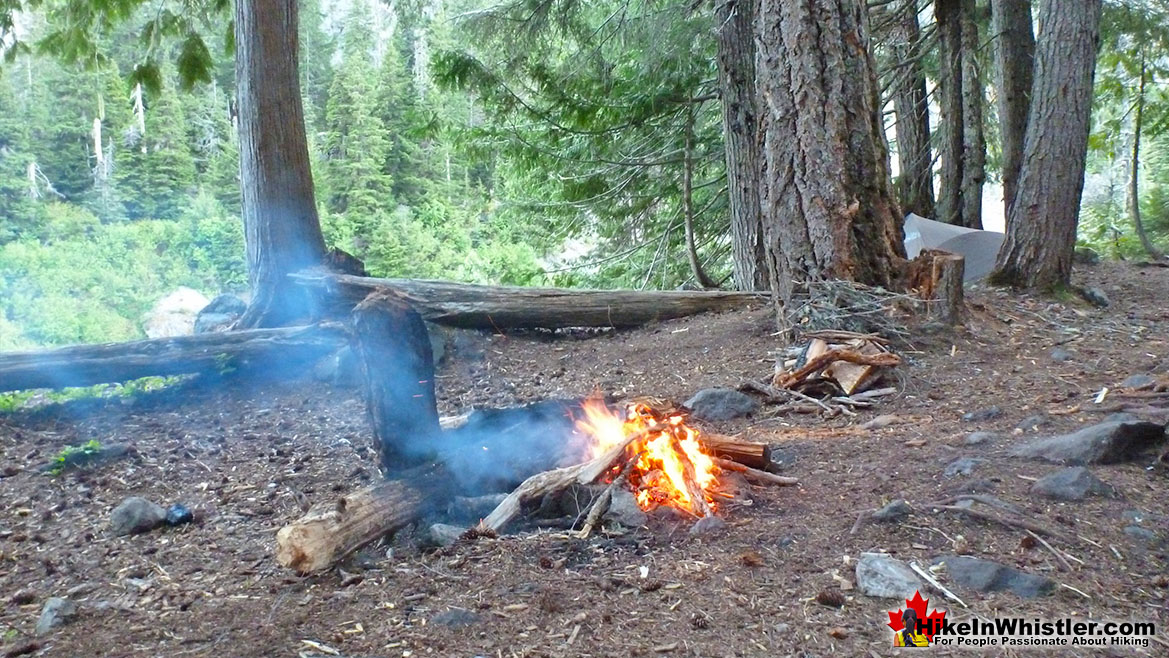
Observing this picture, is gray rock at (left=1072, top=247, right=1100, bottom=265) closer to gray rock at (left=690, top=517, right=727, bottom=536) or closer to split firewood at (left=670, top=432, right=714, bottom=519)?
split firewood at (left=670, top=432, right=714, bottom=519)

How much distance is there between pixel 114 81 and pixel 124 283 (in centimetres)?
780

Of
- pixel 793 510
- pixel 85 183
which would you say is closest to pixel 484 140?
pixel 793 510

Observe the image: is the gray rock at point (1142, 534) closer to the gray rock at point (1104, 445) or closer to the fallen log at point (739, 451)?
the gray rock at point (1104, 445)

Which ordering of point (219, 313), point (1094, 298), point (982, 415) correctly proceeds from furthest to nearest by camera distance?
point (219, 313), point (1094, 298), point (982, 415)

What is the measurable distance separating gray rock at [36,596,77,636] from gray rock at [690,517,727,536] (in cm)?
217

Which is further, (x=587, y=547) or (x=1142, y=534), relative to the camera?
(x=587, y=547)

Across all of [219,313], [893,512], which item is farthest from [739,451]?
[219,313]

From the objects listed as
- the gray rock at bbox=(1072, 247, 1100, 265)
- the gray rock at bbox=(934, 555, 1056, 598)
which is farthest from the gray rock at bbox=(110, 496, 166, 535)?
the gray rock at bbox=(1072, 247, 1100, 265)

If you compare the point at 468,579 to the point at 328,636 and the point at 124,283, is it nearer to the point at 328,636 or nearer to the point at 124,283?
the point at 328,636

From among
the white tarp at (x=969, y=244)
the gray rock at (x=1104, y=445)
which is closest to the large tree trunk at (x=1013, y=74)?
the white tarp at (x=969, y=244)

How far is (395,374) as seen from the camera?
349 cm

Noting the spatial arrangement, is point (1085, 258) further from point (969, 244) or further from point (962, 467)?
point (962, 467)

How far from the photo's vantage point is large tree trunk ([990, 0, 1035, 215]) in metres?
8.23

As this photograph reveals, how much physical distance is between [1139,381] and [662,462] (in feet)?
9.25
